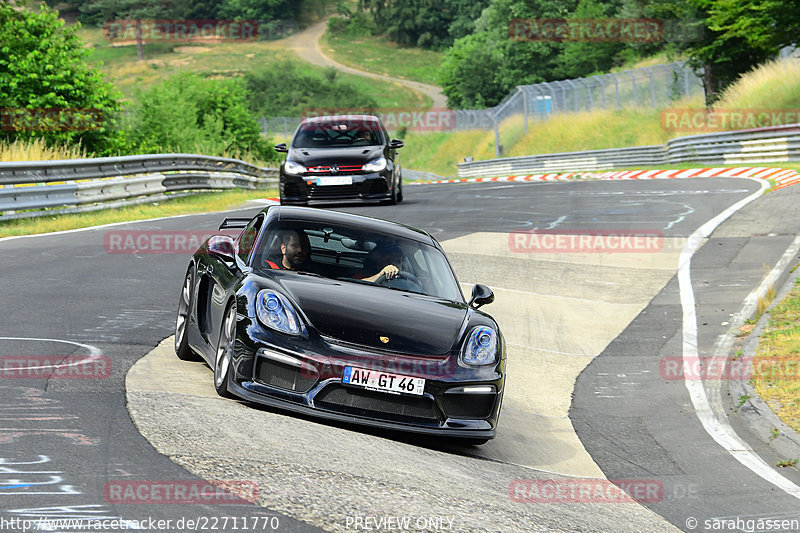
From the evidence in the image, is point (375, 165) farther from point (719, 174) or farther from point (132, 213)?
point (719, 174)

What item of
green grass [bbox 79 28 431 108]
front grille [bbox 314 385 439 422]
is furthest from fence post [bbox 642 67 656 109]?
green grass [bbox 79 28 431 108]

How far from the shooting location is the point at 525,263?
14812 millimetres

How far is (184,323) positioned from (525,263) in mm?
7481

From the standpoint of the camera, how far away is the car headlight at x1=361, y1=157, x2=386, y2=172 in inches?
792

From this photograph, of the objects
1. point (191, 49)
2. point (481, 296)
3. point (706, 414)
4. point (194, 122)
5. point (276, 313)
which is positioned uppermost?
point (191, 49)

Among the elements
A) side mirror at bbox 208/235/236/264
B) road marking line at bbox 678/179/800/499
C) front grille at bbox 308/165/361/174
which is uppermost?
side mirror at bbox 208/235/236/264

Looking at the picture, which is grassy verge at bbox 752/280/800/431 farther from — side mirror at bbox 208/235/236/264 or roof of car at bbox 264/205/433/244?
side mirror at bbox 208/235/236/264

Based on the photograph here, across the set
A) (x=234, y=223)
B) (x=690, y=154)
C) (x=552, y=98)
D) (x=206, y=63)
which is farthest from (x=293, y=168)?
(x=206, y=63)

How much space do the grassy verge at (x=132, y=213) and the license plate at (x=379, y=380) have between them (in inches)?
461

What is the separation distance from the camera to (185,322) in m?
8.13

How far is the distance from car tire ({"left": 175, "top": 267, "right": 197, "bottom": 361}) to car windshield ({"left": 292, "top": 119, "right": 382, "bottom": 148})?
→ 40.4ft

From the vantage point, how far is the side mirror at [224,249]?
7666mm

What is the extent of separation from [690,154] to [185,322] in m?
31.2

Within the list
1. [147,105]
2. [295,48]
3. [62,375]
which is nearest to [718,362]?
[62,375]
